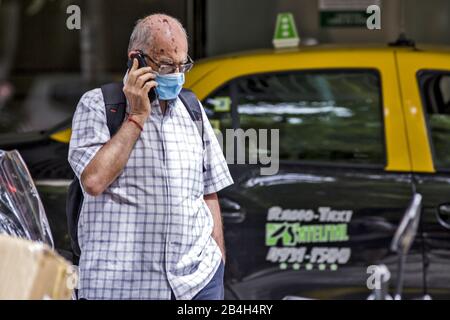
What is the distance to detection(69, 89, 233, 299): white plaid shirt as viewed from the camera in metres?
3.47

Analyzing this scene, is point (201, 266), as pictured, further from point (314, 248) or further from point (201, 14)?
point (201, 14)

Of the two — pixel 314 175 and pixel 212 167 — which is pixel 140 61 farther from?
pixel 314 175

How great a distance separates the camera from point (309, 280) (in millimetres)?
5090

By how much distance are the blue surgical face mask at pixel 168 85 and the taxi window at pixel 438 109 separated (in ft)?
6.75

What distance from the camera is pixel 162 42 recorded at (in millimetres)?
3455

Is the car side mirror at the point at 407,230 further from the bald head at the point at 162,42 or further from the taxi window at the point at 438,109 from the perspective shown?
the bald head at the point at 162,42

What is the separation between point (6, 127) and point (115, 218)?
722 cm

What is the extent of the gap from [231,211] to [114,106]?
1.71 metres

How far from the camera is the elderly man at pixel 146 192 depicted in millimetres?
3432

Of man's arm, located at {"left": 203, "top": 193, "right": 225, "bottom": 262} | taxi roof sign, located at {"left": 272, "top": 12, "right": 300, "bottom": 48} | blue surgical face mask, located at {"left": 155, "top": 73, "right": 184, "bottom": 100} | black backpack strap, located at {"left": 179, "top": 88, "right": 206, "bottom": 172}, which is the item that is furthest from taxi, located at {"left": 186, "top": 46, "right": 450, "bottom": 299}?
blue surgical face mask, located at {"left": 155, "top": 73, "right": 184, "bottom": 100}

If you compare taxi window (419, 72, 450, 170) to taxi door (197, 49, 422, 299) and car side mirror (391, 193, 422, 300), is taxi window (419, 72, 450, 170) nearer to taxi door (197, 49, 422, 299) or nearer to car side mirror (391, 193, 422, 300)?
taxi door (197, 49, 422, 299)

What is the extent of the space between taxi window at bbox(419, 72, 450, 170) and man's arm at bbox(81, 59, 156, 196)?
2.19m

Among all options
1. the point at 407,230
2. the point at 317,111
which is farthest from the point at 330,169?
the point at 407,230
